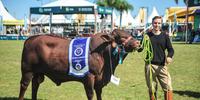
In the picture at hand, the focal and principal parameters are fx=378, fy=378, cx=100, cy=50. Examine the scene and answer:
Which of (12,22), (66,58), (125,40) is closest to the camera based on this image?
(125,40)

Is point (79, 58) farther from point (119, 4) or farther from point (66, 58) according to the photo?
point (119, 4)

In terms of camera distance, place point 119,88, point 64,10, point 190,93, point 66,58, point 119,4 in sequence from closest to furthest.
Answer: point 66,58
point 190,93
point 119,88
point 64,10
point 119,4

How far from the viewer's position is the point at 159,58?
27.4ft

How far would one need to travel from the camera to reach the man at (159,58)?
324 inches

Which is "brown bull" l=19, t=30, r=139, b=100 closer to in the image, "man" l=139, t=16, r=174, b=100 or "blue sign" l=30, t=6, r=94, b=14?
"man" l=139, t=16, r=174, b=100

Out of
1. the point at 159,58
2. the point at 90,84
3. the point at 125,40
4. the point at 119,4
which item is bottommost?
the point at 90,84

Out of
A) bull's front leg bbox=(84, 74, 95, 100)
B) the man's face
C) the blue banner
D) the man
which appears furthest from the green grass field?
bull's front leg bbox=(84, 74, 95, 100)

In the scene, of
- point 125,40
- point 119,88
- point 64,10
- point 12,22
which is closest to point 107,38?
point 125,40

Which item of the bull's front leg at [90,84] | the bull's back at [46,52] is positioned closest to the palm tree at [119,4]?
the bull's back at [46,52]

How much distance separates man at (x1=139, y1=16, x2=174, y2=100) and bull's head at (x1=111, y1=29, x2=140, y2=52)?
2.25 feet

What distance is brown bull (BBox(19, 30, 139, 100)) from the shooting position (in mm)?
7832

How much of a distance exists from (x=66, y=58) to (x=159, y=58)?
80.7 inches

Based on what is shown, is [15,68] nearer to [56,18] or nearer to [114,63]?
[114,63]

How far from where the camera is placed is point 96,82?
796cm
